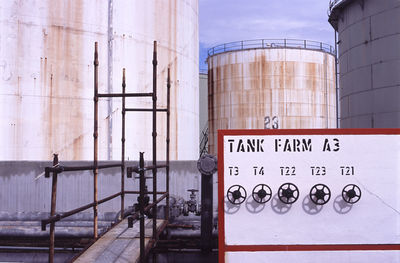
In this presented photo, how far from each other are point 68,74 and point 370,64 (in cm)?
1161

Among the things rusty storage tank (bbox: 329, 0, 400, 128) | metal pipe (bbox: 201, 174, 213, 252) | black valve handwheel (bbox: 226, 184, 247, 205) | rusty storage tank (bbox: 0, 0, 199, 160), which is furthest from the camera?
rusty storage tank (bbox: 329, 0, 400, 128)

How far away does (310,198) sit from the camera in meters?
5.76

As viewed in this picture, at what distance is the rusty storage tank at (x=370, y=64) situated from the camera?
14711 millimetres

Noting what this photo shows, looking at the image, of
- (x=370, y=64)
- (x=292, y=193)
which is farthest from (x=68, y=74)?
(x=370, y=64)

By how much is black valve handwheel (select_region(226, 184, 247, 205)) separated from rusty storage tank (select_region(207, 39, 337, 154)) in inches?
819

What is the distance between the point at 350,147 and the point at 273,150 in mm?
1119

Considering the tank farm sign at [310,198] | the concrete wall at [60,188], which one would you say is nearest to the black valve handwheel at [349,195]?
the tank farm sign at [310,198]

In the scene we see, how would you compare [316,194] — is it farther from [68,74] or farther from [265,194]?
[68,74]

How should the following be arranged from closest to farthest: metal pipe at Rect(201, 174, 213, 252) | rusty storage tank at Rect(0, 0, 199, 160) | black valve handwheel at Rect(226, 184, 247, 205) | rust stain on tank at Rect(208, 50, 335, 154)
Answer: black valve handwheel at Rect(226, 184, 247, 205) → metal pipe at Rect(201, 174, 213, 252) → rusty storage tank at Rect(0, 0, 199, 160) → rust stain on tank at Rect(208, 50, 335, 154)

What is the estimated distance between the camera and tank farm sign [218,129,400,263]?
575 centimetres

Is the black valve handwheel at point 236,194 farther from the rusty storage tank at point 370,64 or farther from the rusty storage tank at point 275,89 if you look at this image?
the rusty storage tank at point 275,89

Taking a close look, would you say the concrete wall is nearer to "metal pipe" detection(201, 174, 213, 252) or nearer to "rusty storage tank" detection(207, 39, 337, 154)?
"metal pipe" detection(201, 174, 213, 252)

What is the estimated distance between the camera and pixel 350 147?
5.81 metres

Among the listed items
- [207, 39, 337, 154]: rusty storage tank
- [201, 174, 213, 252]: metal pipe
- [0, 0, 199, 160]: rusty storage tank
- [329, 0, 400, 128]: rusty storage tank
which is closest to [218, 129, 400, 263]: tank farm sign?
[201, 174, 213, 252]: metal pipe
